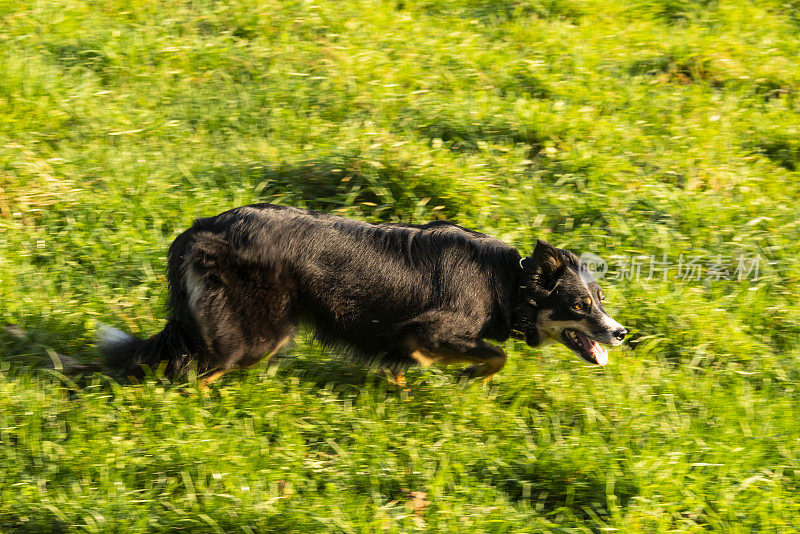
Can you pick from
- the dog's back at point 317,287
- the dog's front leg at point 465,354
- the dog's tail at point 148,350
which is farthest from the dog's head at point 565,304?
the dog's tail at point 148,350

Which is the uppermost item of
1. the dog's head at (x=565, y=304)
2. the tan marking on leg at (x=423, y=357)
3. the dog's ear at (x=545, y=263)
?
the dog's ear at (x=545, y=263)

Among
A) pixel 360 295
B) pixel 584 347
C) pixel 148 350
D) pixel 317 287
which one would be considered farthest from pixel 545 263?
pixel 148 350

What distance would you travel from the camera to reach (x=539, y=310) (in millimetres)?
4551

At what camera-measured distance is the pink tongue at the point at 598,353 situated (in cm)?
457

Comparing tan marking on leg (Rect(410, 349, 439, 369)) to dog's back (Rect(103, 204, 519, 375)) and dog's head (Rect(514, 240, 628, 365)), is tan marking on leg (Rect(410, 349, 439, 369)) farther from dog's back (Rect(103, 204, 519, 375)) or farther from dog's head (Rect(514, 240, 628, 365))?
dog's head (Rect(514, 240, 628, 365))

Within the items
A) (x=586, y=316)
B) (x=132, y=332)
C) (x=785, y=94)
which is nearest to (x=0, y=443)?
(x=132, y=332)

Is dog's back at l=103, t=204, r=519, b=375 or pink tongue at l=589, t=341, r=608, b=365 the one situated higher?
dog's back at l=103, t=204, r=519, b=375

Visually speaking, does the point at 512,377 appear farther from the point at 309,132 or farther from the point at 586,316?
the point at 309,132

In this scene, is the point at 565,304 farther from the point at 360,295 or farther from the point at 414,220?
the point at 414,220

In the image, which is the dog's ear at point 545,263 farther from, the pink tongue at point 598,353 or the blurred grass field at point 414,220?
the blurred grass field at point 414,220

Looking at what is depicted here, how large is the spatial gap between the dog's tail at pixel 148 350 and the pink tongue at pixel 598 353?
2.18m

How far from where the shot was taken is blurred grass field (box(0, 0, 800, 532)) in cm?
395

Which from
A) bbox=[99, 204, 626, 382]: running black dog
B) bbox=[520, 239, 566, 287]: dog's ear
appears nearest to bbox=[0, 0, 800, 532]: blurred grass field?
bbox=[99, 204, 626, 382]: running black dog

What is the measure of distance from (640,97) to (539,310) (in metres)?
3.19
